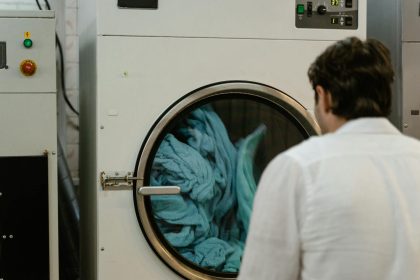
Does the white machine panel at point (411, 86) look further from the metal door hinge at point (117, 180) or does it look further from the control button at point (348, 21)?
the metal door hinge at point (117, 180)

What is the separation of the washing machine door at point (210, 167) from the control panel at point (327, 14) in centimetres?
29

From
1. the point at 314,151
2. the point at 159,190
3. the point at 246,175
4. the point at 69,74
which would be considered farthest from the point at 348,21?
the point at 69,74

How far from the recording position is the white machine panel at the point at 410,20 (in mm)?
2465

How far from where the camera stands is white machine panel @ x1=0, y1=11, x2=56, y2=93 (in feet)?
6.75

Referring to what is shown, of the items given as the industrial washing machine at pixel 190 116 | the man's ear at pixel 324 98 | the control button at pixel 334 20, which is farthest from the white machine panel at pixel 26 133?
the man's ear at pixel 324 98

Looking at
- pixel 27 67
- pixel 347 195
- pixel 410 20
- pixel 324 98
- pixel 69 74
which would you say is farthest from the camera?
pixel 69 74

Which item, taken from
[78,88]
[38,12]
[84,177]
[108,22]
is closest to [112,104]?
[108,22]

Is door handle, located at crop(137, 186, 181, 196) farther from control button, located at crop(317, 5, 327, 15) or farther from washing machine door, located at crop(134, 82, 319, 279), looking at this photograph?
control button, located at crop(317, 5, 327, 15)

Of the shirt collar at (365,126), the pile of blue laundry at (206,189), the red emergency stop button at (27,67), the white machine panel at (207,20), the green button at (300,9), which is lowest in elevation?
the pile of blue laundry at (206,189)

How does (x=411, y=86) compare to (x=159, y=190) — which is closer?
(x=159, y=190)

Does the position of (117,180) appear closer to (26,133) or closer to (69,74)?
(26,133)

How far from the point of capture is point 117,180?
6.81 feet

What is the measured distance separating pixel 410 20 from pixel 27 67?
1.53 meters

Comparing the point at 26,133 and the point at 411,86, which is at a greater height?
the point at 411,86
